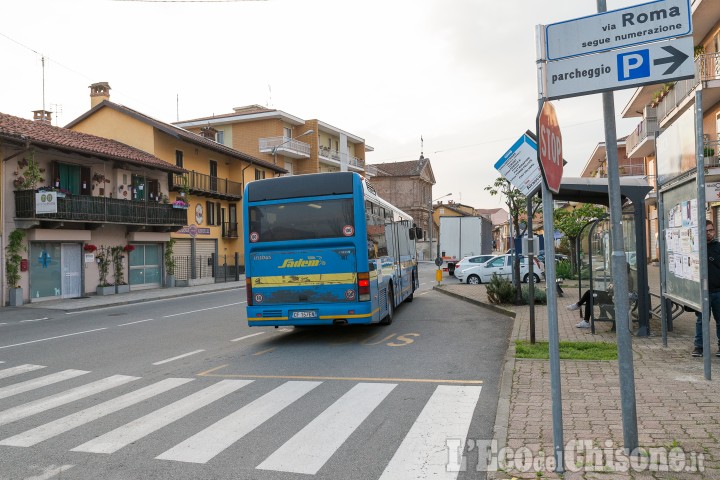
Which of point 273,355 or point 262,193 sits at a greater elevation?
point 262,193

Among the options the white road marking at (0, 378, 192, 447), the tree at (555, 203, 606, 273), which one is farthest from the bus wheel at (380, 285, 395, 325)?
the tree at (555, 203, 606, 273)

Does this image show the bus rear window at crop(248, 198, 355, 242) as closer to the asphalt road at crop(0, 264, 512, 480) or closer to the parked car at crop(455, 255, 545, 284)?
the asphalt road at crop(0, 264, 512, 480)

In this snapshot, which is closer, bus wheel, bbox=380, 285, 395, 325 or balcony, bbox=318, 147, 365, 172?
bus wheel, bbox=380, 285, 395, 325

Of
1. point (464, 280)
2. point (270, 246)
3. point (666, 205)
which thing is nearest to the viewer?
point (666, 205)

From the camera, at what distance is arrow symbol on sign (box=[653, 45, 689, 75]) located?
3.86 metres

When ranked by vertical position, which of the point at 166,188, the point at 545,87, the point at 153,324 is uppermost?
the point at 166,188

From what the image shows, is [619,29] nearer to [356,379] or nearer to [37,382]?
[356,379]

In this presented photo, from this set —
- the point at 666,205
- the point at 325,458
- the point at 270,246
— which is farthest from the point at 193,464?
the point at 666,205

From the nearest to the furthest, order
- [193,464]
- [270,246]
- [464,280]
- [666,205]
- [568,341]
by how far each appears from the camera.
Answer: [193,464] < [666,205] < [568,341] < [270,246] < [464,280]

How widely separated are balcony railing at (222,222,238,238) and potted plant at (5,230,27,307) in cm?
1816

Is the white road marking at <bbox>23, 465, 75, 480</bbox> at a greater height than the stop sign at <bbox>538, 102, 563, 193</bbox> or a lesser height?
lesser

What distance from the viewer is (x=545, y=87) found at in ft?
13.4

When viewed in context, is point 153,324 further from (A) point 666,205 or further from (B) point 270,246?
(A) point 666,205

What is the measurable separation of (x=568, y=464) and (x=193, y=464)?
9.44 ft
